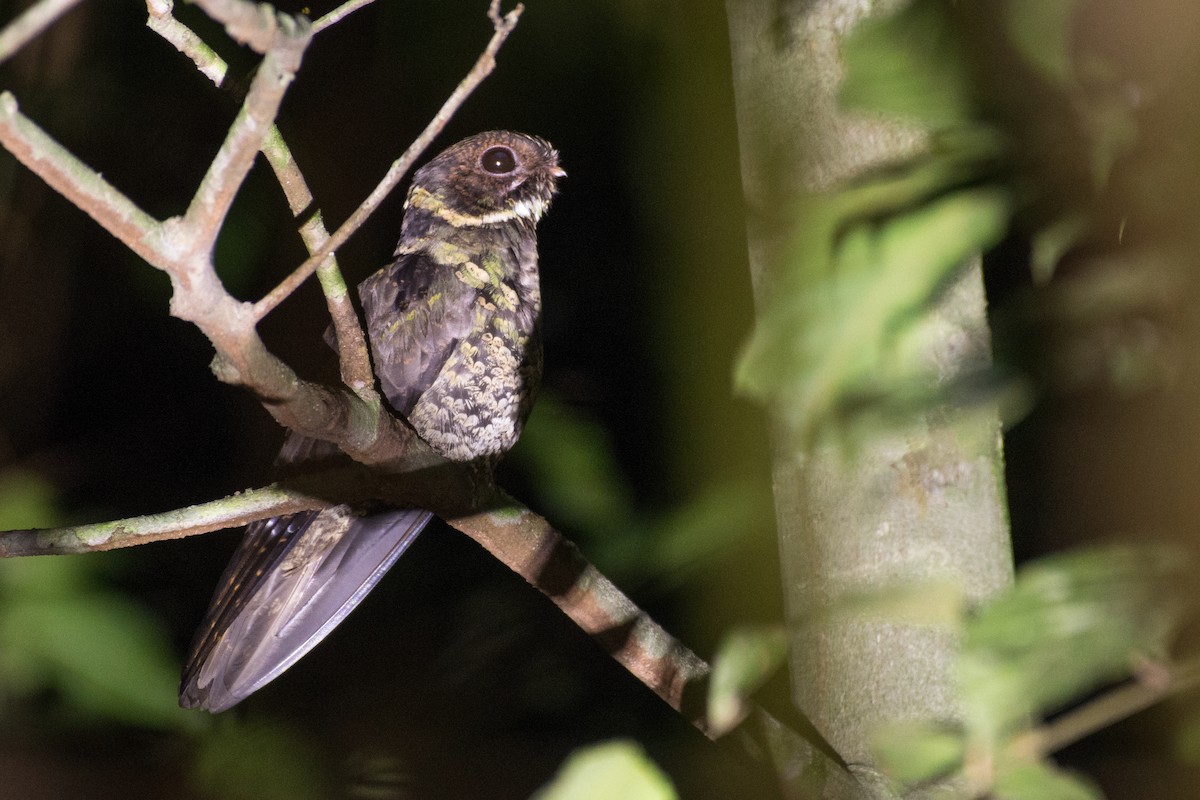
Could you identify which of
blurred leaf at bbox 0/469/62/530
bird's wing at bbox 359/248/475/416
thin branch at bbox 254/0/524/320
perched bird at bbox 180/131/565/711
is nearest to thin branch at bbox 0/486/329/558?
thin branch at bbox 254/0/524/320

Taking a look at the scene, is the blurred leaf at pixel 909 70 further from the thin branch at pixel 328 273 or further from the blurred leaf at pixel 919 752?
the thin branch at pixel 328 273

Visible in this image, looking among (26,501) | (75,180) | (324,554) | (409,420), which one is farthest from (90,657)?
(75,180)

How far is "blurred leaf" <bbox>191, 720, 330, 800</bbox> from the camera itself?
2297mm

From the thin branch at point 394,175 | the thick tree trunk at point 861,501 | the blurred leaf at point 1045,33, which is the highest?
the thin branch at point 394,175

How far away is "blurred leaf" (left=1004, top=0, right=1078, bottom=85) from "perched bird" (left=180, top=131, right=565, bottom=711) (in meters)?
1.61

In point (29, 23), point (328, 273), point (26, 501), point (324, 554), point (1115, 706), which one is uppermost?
point (29, 23)

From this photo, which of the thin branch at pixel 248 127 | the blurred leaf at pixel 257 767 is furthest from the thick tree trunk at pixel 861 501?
the blurred leaf at pixel 257 767

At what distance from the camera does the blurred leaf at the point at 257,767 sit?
230 centimetres

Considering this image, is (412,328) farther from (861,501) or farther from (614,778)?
(614,778)

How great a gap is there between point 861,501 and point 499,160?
1.36m

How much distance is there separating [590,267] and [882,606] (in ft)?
8.67

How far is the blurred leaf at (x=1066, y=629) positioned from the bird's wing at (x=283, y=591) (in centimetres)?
162

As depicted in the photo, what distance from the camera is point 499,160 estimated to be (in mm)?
2465

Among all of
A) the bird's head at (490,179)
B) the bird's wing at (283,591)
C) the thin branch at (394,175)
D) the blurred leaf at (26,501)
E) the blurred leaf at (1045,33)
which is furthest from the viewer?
the bird's head at (490,179)
